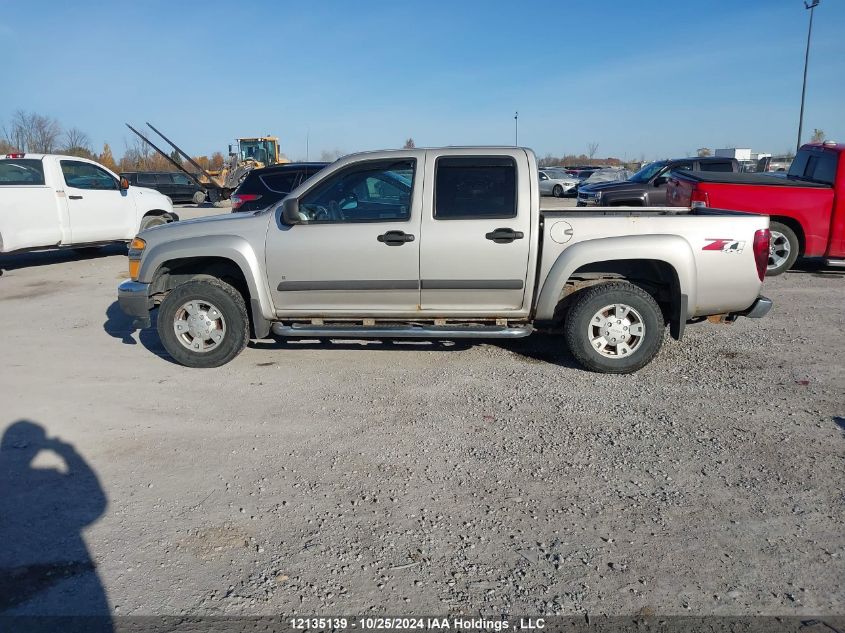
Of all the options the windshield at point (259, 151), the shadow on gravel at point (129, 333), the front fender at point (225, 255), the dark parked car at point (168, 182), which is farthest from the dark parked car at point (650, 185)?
the windshield at point (259, 151)

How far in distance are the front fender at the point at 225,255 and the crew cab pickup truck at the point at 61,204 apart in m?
6.45

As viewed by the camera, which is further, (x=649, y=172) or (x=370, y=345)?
(x=649, y=172)

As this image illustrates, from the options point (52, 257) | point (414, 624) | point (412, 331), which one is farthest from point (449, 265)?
point (52, 257)

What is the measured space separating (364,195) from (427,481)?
287 cm

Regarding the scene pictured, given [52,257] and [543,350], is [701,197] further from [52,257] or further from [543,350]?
[52,257]

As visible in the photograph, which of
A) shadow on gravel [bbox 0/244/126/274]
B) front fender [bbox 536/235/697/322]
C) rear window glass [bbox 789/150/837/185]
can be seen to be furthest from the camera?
shadow on gravel [bbox 0/244/126/274]

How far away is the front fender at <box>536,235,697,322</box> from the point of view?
5309mm

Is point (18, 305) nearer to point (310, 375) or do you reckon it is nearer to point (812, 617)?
point (310, 375)

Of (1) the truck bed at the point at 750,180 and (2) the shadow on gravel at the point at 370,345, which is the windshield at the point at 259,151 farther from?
(2) the shadow on gravel at the point at 370,345

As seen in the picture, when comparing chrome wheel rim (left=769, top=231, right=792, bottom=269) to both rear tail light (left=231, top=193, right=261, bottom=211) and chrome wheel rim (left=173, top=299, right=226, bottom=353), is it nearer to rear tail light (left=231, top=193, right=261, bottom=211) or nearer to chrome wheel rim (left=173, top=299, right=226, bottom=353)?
rear tail light (left=231, top=193, right=261, bottom=211)

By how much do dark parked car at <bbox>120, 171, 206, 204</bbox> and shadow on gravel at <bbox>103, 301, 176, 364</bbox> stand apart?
21230 mm

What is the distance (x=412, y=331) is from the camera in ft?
18.4

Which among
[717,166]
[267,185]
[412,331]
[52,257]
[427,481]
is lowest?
[427,481]

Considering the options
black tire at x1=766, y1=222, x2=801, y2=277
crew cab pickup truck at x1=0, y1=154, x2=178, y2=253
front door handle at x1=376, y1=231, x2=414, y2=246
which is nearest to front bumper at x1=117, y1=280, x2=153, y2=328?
front door handle at x1=376, y1=231, x2=414, y2=246
